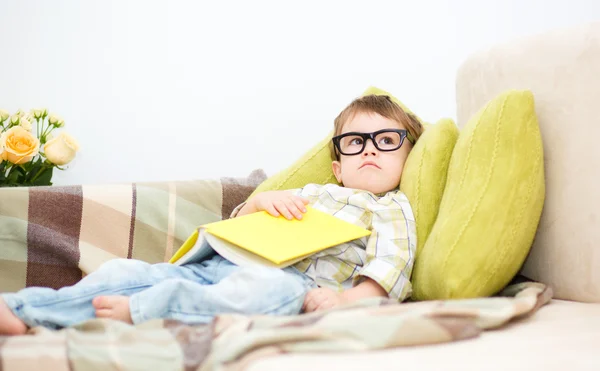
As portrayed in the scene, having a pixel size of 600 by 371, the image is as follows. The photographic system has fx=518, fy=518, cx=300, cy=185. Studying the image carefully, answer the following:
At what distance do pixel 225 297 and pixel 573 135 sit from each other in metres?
0.70

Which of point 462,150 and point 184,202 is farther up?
point 462,150

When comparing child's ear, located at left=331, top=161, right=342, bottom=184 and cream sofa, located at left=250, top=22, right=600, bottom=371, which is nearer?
cream sofa, located at left=250, top=22, right=600, bottom=371

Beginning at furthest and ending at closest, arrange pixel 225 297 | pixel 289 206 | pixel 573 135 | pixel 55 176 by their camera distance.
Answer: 1. pixel 55 176
2. pixel 289 206
3. pixel 573 135
4. pixel 225 297

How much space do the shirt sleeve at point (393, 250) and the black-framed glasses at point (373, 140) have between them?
6.3 inches

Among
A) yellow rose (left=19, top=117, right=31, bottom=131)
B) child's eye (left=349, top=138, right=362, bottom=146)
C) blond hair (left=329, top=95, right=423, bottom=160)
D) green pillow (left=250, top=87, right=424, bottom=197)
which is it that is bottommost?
green pillow (left=250, top=87, right=424, bottom=197)

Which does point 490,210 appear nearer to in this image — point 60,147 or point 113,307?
point 113,307

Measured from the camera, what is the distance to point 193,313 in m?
0.84

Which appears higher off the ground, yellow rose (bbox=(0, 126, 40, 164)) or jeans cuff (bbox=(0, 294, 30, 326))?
yellow rose (bbox=(0, 126, 40, 164))

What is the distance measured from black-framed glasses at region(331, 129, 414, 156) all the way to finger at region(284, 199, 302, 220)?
215mm

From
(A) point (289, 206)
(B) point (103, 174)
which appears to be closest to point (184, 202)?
(A) point (289, 206)

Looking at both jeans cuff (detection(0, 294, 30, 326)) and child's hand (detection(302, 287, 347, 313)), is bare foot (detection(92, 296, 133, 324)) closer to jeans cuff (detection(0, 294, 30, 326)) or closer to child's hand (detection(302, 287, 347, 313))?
jeans cuff (detection(0, 294, 30, 326))

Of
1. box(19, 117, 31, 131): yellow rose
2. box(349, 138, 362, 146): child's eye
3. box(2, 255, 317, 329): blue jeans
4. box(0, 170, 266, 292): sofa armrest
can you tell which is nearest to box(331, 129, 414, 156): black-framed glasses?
box(349, 138, 362, 146): child's eye

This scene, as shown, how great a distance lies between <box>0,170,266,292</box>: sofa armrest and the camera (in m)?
1.21

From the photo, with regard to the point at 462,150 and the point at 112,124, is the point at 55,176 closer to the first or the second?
the point at 112,124
